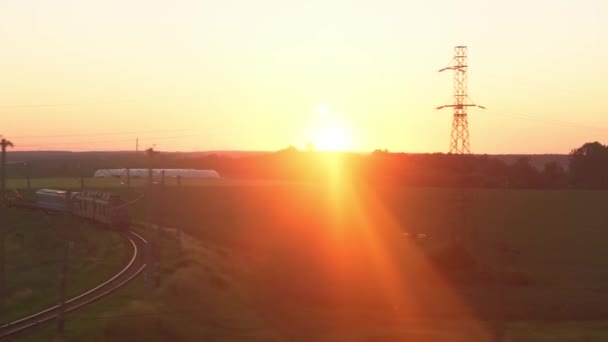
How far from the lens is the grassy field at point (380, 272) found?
987 inches

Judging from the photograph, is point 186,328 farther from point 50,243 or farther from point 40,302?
point 50,243

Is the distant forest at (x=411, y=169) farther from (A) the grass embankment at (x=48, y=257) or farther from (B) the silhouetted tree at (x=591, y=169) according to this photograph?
(A) the grass embankment at (x=48, y=257)

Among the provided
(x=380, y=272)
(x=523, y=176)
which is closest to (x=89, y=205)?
(x=380, y=272)

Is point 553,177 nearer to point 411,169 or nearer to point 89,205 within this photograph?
point 411,169

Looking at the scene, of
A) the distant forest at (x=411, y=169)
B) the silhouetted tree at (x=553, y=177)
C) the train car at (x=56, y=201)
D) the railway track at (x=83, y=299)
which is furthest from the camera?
the silhouetted tree at (x=553, y=177)

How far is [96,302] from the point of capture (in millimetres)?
31625

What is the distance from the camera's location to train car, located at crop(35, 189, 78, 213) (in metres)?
71.1

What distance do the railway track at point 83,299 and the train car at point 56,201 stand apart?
23.6m

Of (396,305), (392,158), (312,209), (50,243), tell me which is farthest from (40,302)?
A: (392,158)

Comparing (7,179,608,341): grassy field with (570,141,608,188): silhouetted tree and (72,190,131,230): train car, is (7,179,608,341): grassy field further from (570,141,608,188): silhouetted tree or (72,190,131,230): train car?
(570,141,608,188): silhouetted tree

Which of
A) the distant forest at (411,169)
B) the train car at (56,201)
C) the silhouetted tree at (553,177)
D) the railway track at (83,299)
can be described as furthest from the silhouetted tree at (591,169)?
the railway track at (83,299)

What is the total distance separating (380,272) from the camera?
45000 millimetres

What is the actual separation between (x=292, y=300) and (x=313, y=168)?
124 meters

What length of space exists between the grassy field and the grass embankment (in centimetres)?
426
